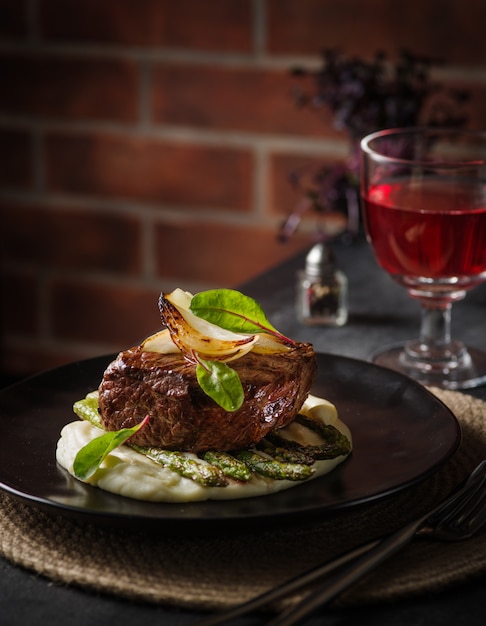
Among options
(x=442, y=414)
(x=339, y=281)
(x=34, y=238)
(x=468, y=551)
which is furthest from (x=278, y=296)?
(x=34, y=238)

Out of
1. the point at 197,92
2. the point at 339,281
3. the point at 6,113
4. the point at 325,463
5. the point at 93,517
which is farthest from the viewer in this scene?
the point at 6,113

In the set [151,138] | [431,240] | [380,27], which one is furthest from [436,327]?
[151,138]

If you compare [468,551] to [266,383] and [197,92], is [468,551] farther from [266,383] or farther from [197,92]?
[197,92]

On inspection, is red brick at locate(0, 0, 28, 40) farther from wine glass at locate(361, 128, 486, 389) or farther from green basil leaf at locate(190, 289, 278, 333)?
green basil leaf at locate(190, 289, 278, 333)

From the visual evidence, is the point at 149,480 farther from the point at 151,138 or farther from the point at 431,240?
the point at 151,138

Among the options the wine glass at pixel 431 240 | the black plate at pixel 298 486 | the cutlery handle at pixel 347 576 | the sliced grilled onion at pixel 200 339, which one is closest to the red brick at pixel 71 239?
the wine glass at pixel 431 240

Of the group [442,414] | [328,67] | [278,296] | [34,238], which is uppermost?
[328,67]

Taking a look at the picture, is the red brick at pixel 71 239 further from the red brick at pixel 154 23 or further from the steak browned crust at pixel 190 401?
the steak browned crust at pixel 190 401
